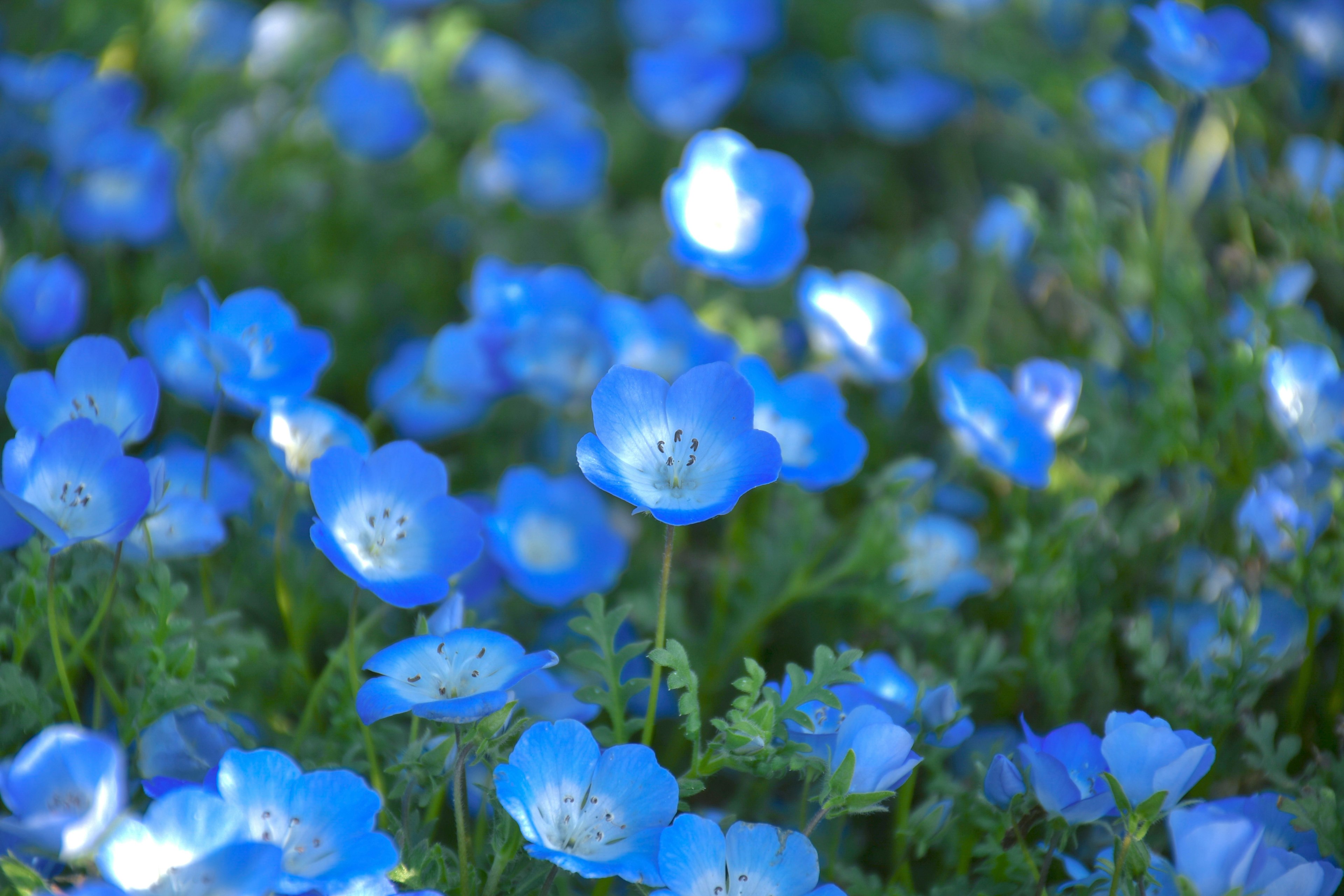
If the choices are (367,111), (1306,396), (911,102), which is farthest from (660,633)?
(911,102)

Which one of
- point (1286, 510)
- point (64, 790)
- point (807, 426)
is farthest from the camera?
point (807, 426)

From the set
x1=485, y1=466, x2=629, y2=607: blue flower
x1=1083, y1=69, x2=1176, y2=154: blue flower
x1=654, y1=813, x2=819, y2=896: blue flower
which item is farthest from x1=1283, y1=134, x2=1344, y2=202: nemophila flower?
x1=654, y1=813, x2=819, y2=896: blue flower

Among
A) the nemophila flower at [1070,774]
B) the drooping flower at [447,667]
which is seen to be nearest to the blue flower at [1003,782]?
the nemophila flower at [1070,774]

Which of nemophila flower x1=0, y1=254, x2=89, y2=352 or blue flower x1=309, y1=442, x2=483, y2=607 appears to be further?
nemophila flower x1=0, y1=254, x2=89, y2=352

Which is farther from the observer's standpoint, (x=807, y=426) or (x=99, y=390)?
(x=807, y=426)

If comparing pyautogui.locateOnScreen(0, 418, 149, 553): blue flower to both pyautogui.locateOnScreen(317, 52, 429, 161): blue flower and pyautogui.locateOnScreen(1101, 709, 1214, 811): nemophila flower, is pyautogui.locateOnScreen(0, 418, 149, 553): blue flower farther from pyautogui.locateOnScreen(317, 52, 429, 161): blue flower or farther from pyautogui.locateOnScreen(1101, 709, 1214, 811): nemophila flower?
pyautogui.locateOnScreen(317, 52, 429, 161): blue flower

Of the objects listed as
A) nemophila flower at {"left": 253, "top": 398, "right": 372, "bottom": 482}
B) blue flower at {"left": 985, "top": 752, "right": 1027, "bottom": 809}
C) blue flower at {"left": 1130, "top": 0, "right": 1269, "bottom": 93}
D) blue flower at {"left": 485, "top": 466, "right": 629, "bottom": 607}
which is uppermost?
blue flower at {"left": 1130, "top": 0, "right": 1269, "bottom": 93}

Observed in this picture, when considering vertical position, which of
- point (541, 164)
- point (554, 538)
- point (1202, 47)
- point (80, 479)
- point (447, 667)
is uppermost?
point (1202, 47)

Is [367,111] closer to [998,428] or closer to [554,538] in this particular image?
[554,538]
